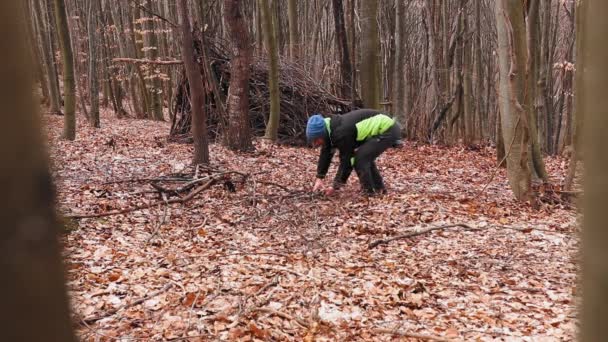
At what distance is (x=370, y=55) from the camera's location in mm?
11391

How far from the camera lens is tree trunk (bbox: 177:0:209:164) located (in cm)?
746

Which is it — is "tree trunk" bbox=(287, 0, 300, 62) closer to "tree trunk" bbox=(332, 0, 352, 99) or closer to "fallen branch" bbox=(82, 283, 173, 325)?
"tree trunk" bbox=(332, 0, 352, 99)

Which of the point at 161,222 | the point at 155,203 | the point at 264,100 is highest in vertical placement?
the point at 264,100

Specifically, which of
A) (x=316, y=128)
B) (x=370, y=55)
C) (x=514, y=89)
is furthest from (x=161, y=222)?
(x=370, y=55)

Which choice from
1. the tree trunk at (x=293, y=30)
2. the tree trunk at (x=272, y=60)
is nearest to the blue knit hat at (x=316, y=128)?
the tree trunk at (x=272, y=60)

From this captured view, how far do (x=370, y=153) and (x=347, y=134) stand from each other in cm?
48

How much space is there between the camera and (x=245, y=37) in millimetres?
10320

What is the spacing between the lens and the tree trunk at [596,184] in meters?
0.62

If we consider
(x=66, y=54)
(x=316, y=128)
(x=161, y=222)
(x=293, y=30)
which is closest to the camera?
(x=161, y=222)

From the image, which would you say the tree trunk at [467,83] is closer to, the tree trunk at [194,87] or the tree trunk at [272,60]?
the tree trunk at [272,60]

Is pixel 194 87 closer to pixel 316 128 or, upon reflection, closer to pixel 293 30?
pixel 316 128

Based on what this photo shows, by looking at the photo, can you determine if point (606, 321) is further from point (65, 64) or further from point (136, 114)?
point (136, 114)

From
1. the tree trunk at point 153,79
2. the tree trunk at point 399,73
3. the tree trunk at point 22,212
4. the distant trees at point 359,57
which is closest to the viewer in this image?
the tree trunk at point 22,212

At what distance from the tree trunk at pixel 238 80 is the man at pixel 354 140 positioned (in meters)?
3.88
